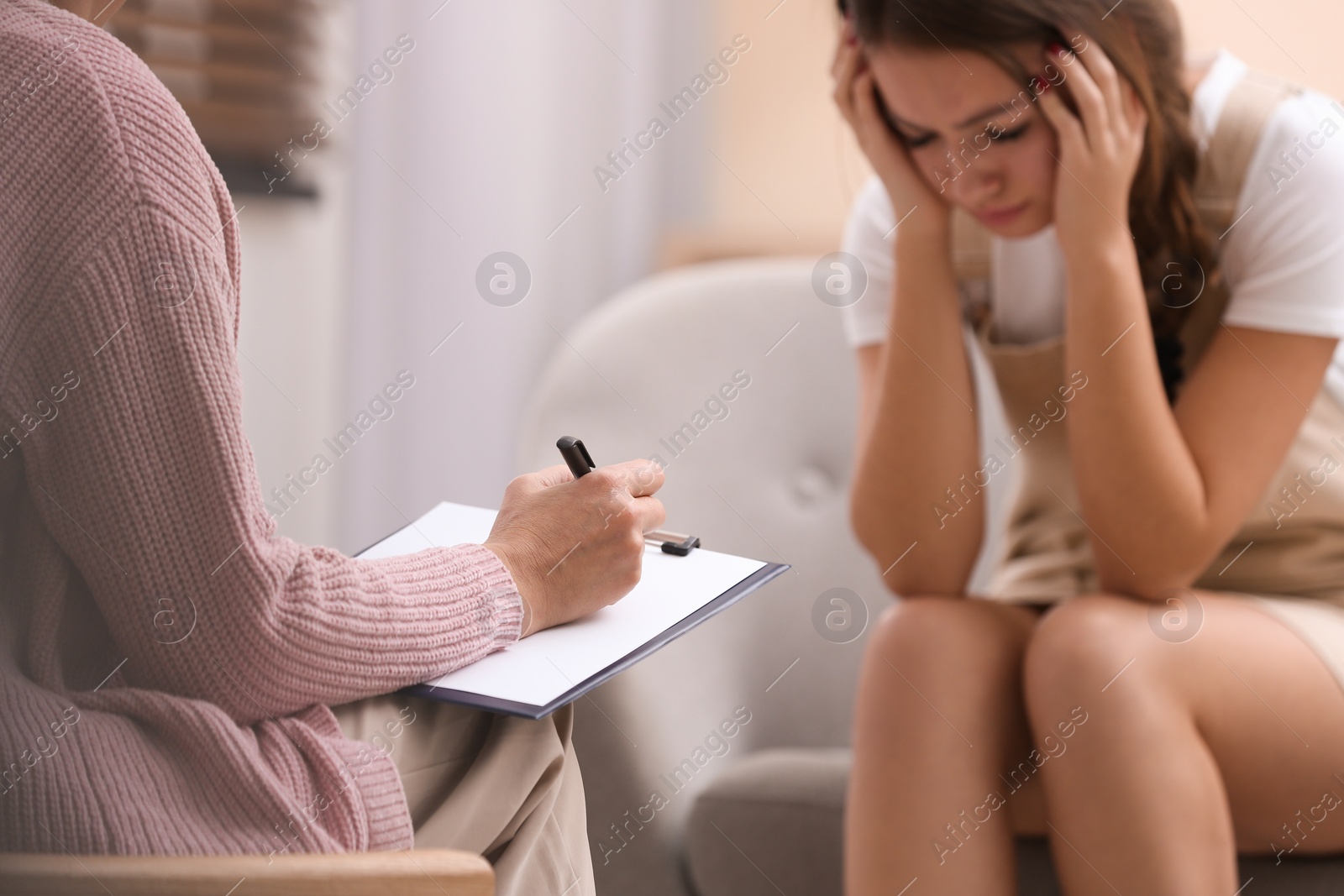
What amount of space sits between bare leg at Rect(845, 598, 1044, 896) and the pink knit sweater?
43 centimetres

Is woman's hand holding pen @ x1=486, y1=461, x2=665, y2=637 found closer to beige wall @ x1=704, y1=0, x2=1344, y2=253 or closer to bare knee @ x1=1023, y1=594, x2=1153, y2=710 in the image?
bare knee @ x1=1023, y1=594, x2=1153, y2=710

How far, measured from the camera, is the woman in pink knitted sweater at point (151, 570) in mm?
487

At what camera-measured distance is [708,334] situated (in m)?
1.29

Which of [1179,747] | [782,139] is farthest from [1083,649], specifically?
[782,139]

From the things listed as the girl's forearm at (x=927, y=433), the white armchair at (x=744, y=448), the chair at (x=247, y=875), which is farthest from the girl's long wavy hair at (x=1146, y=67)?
the chair at (x=247, y=875)

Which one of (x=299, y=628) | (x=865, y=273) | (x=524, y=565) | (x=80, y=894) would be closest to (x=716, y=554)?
(x=524, y=565)

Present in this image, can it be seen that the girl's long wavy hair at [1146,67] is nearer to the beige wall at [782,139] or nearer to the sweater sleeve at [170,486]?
the sweater sleeve at [170,486]

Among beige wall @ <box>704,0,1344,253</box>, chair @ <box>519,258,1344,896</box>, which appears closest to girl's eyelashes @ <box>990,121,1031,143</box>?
chair @ <box>519,258,1344,896</box>

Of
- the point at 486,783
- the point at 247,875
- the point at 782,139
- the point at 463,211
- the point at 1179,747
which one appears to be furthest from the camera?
the point at 782,139

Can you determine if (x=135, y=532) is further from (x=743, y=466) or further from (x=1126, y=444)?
(x=743, y=466)

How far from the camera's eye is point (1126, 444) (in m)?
0.90

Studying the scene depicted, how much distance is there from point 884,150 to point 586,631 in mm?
613

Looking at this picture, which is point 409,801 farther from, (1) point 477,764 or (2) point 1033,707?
(2) point 1033,707

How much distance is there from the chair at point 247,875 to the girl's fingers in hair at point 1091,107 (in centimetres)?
75
